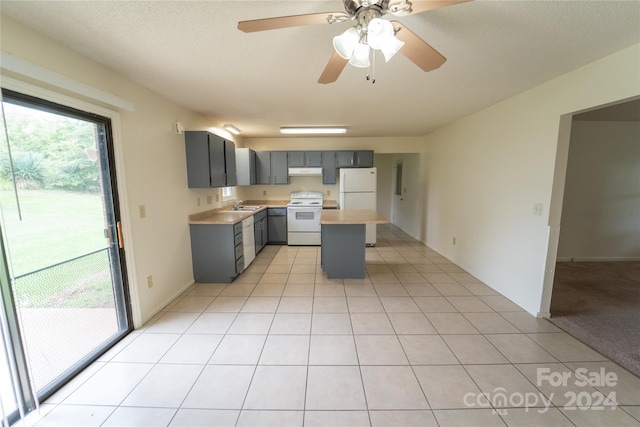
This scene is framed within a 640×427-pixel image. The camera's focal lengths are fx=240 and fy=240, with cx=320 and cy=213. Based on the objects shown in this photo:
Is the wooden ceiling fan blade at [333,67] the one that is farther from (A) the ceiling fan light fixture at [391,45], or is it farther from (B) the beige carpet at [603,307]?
(B) the beige carpet at [603,307]

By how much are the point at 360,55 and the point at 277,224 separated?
161 inches

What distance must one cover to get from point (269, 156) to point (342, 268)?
3062 mm

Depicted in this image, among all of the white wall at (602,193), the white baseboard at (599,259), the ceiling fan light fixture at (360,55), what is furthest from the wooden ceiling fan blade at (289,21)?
the white baseboard at (599,259)

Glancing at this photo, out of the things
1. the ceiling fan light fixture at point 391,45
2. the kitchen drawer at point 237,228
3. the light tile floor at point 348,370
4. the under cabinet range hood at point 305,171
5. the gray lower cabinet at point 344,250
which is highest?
the ceiling fan light fixture at point 391,45

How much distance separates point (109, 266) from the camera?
2088mm

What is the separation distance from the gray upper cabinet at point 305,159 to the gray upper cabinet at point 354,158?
44 cm

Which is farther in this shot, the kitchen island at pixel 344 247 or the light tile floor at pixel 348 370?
the kitchen island at pixel 344 247

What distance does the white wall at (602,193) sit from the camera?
3676 millimetres

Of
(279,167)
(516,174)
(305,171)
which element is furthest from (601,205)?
(279,167)

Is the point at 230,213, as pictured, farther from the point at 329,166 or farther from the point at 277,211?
→ the point at 329,166

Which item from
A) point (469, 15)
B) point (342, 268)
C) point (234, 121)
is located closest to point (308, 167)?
point (234, 121)

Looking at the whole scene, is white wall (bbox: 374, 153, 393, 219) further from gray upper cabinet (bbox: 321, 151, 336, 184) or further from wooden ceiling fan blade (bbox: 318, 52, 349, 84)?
wooden ceiling fan blade (bbox: 318, 52, 349, 84)

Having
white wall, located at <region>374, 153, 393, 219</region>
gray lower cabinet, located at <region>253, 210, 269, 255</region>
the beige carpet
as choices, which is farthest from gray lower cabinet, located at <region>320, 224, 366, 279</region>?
white wall, located at <region>374, 153, 393, 219</region>

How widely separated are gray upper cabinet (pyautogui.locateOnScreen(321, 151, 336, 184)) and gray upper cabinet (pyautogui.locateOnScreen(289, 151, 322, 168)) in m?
0.11
